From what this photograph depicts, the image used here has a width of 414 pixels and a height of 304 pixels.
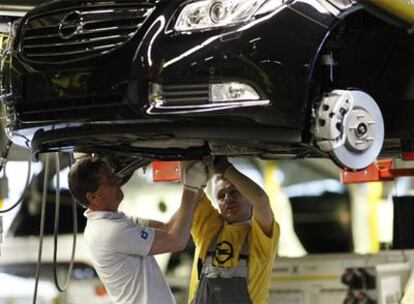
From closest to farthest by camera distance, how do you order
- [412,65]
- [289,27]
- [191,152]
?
[289,27]
[412,65]
[191,152]

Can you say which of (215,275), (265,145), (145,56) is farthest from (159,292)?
(145,56)

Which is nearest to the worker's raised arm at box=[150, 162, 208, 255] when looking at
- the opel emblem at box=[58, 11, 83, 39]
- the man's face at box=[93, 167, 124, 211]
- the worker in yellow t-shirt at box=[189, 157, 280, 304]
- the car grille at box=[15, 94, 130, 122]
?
the worker in yellow t-shirt at box=[189, 157, 280, 304]

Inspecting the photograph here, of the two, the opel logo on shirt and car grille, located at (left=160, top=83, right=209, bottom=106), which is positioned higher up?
car grille, located at (left=160, top=83, right=209, bottom=106)

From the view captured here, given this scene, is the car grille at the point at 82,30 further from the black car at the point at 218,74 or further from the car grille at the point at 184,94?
the car grille at the point at 184,94

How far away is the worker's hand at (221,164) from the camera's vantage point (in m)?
3.01

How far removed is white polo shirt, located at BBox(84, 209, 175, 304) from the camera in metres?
2.94

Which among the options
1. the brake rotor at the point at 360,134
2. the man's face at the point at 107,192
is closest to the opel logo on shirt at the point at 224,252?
the man's face at the point at 107,192

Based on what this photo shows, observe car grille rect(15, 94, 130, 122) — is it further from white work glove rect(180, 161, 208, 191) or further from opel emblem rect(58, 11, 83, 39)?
white work glove rect(180, 161, 208, 191)

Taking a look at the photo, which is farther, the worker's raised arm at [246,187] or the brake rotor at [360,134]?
the worker's raised arm at [246,187]

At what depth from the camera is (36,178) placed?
5809mm

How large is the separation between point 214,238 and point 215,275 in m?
0.19

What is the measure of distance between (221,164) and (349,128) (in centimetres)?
86

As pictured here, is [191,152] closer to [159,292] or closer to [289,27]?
[159,292]

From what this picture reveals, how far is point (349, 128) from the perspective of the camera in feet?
7.44
